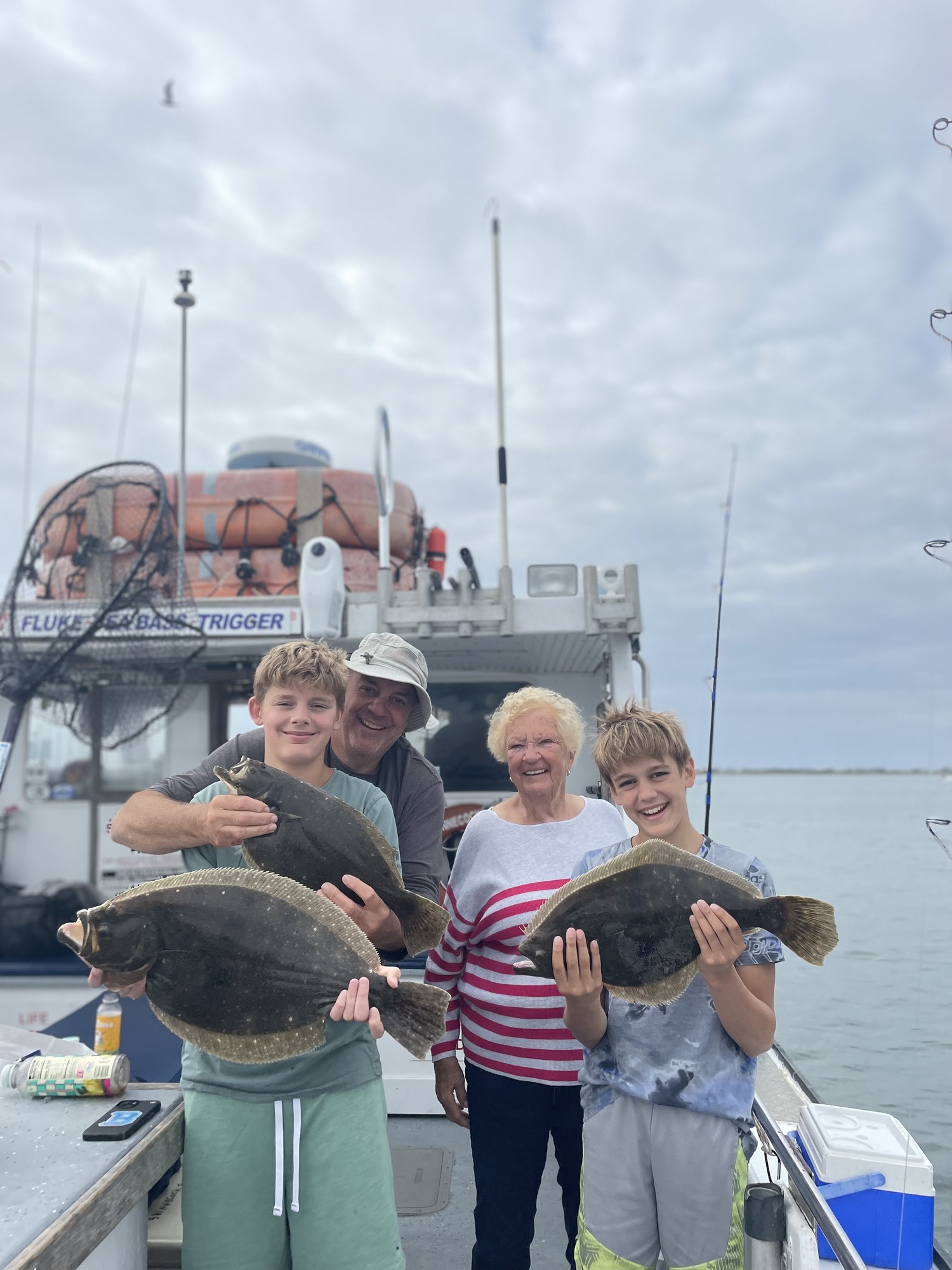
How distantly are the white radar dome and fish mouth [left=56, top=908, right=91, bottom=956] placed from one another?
5.98 meters

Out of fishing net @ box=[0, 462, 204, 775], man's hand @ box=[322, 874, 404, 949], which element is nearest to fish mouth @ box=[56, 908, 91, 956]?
man's hand @ box=[322, 874, 404, 949]

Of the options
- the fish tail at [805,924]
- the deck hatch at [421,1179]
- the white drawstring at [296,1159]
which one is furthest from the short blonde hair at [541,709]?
the deck hatch at [421,1179]

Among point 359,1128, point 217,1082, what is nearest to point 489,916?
point 359,1128

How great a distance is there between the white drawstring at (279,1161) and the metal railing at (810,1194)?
1.33 metres

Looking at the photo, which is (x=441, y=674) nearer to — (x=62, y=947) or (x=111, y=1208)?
(x=62, y=947)

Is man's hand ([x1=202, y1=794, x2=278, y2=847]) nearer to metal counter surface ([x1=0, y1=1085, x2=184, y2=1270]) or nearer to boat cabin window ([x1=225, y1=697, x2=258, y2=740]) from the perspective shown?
metal counter surface ([x1=0, y1=1085, x2=184, y2=1270])

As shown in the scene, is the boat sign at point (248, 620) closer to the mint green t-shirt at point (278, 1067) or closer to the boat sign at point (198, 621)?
the boat sign at point (198, 621)

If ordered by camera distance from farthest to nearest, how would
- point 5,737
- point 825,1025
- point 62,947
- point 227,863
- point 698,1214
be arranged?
point 825,1025, point 62,947, point 5,737, point 227,863, point 698,1214

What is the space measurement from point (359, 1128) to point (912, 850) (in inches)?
1062

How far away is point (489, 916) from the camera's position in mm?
2699

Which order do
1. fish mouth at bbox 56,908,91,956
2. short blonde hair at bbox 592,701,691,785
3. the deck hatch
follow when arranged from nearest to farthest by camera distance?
1. fish mouth at bbox 56,908,91,956
2. short blonde hair at bbox 592,701,691,785
3. the deck hatch

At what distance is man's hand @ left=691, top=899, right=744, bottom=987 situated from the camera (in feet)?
6.68

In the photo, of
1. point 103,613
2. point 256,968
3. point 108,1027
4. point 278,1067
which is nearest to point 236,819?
point 256,968

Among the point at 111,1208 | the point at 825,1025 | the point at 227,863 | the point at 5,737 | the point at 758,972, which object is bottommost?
the point at 825,1025
